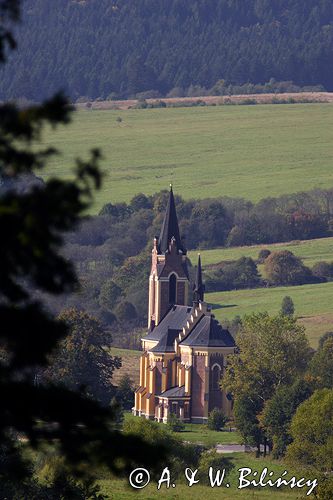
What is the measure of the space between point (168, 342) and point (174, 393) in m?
3.93

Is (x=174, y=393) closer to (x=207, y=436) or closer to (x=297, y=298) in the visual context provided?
(x=207, y=436)

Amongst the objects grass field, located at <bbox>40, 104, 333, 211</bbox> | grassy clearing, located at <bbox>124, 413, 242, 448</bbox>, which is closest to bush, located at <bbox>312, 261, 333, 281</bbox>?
grass field, located at <bbox>40, 104, 333, 211</bbox>

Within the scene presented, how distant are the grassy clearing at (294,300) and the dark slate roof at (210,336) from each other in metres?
11.1

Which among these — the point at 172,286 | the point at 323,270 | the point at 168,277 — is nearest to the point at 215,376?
the point at 172,286

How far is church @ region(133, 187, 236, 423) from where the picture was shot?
98.7m

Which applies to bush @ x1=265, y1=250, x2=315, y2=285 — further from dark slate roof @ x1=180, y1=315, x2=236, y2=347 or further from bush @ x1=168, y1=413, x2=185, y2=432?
bush @ x1=168, y1=413, x2=185, y2=432

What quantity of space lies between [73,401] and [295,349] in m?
84.0

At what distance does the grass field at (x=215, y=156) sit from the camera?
567 ft

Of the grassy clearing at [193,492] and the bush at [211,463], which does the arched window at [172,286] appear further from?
the grassy clearing at [193,492]

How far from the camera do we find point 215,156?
186 meters

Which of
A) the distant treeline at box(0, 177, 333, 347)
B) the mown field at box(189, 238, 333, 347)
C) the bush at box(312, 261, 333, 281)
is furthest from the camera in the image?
the bush at box(312, 261, 333, 281)

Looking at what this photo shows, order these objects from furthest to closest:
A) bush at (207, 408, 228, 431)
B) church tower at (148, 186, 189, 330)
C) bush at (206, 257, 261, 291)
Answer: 1. bush at (206, 257, 261, 291)
2. church tower at (148, 186, 189, 330)
3. bush at (207, 408, 228, 431)

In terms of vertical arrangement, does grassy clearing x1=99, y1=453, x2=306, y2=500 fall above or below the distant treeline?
below

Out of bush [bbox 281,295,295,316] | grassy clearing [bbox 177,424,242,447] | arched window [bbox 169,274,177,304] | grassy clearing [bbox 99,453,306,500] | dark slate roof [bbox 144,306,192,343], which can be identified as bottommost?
grassy clearing [bbox 99,453,306,500]
